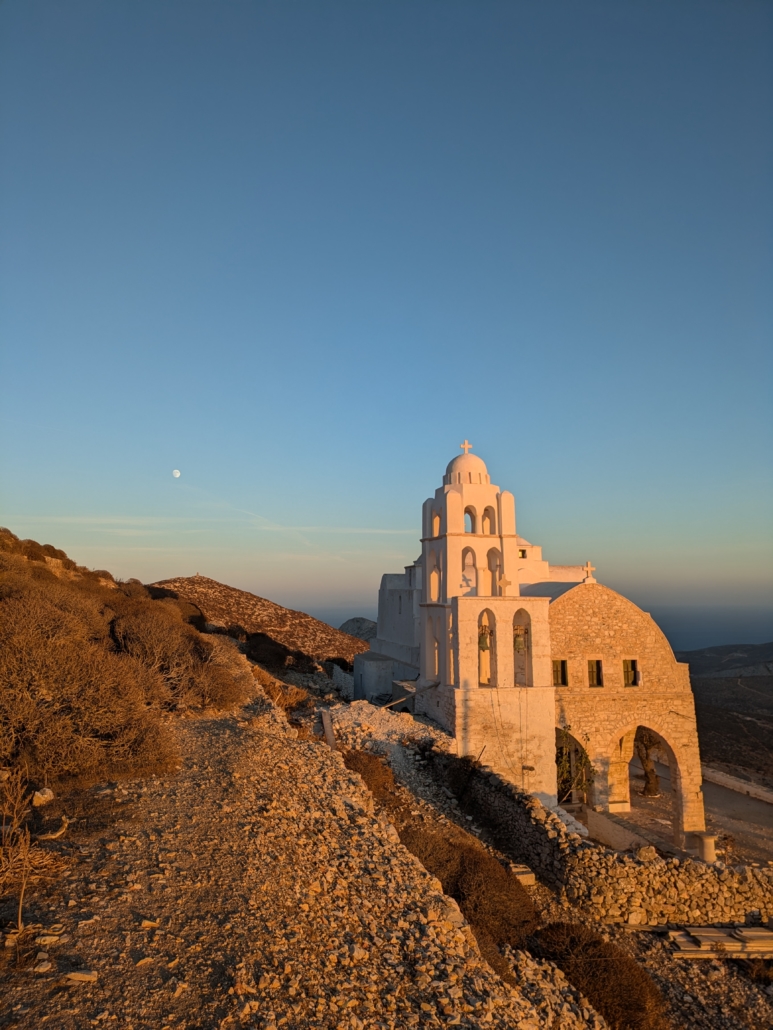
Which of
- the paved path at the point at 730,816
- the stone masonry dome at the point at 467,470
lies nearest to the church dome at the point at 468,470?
the stone masonry dome at the point at 467,470

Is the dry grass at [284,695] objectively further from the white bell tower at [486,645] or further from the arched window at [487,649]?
the arched window at [487,649]

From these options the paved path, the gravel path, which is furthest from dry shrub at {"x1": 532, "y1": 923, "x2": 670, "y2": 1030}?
the paved path

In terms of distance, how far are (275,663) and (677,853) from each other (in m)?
17.7

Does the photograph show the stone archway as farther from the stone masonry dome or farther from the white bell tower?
the stone masonry dome

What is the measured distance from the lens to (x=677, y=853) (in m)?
11.5

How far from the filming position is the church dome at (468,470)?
56.6 ft

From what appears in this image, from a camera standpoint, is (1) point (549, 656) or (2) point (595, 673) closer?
(1) point (549, 656)

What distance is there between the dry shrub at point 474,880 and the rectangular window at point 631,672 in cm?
827

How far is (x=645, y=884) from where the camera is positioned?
30.7ft

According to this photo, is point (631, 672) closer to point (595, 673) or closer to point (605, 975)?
point (595, 673)

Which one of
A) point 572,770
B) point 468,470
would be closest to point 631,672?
point 572,770

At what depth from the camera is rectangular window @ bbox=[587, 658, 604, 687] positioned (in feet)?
55.3

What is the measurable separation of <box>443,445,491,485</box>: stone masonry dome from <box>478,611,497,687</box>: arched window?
3.90 metres

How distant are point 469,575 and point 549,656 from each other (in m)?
4.58
